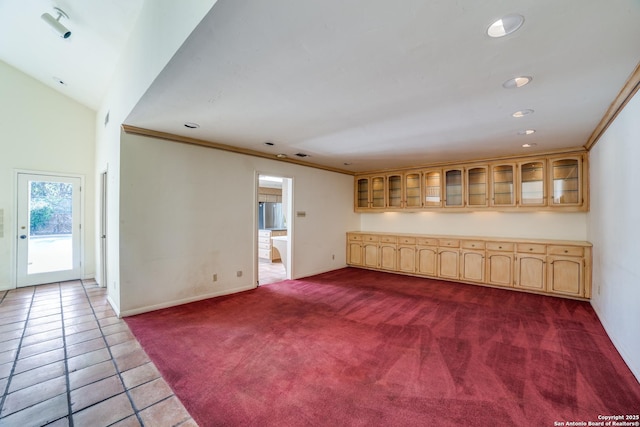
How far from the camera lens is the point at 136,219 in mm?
3484

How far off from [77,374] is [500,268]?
571 centimetres

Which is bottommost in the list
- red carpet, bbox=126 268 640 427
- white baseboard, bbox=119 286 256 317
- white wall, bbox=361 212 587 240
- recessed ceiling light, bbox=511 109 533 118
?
red carpet, bbox=126 268 640 427

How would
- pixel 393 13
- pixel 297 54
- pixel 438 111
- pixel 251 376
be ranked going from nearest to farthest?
pixel 393 13
pixel 297 54
pixel 251 376
pixel 438 111

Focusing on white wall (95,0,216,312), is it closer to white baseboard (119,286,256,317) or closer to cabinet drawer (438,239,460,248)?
white baseboard (119,286,256,317)

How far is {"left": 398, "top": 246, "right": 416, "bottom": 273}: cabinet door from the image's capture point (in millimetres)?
5688

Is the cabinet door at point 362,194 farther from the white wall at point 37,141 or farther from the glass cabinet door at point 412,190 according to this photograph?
the white wall at point 37,141

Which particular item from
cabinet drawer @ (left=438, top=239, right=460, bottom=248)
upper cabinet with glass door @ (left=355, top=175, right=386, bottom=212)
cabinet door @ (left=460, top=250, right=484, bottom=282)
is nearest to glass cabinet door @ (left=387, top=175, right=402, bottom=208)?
upper cabinet with glass door @ (left=355, top=175, right=386, bottom=212)

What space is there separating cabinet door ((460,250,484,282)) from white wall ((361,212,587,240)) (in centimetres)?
59

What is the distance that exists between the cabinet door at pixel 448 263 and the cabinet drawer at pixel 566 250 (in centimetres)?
137

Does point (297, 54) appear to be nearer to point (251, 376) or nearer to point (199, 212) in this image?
point (251, 376)

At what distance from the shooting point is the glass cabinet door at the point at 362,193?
6732 mm

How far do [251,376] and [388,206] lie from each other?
4.80 meters

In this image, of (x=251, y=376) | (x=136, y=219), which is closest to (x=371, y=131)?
(x=251, y=376)

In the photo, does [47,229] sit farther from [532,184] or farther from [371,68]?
[532,184]
